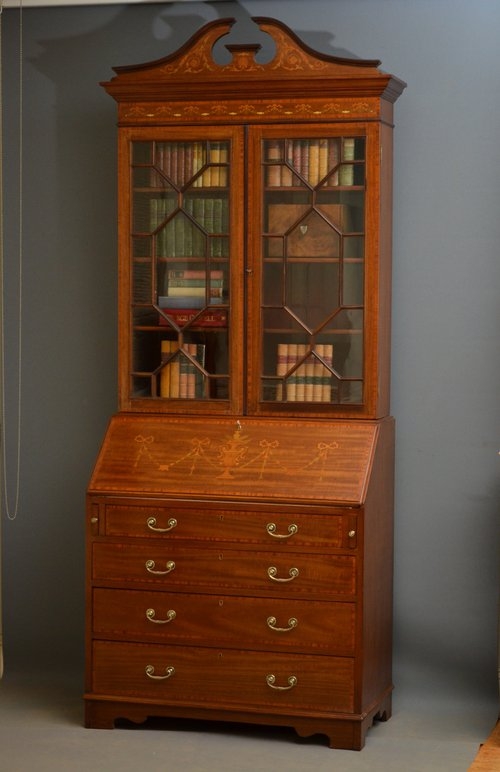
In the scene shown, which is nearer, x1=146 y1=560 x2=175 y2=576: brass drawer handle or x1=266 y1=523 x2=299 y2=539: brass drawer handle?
x1=266 y1=523 x2=299 y2=539: brass drawer handle

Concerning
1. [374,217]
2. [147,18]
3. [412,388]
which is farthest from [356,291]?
[147,18]

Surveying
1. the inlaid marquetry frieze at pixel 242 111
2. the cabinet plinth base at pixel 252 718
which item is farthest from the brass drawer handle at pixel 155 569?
the inlaid marquetry frieze at pixel 242 111

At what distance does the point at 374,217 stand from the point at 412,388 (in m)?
0.72

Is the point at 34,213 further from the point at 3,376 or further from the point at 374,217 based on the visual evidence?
the point at 374,217

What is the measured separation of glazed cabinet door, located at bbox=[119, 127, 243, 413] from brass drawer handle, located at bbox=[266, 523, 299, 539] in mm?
456

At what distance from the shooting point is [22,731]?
406cm

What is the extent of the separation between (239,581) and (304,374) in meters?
0.74

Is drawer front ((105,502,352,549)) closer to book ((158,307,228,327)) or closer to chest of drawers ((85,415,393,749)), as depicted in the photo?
chest of drawers ((85,415,393,749))

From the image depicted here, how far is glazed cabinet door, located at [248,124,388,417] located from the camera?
400 cm

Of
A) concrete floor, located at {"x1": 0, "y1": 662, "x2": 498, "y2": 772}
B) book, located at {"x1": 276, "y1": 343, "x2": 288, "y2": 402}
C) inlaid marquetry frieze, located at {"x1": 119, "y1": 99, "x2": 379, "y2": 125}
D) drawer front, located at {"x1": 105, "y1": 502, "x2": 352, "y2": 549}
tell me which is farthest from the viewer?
book, located at {"x1": 276, "y1": 343, "x2": 288, "y2": 402}

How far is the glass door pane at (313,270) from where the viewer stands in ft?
13.2

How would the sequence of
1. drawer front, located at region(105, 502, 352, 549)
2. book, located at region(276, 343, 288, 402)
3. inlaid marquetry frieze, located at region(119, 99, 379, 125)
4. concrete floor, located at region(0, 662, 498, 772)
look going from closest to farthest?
concrete floor, located at region(0, 662, 498, 772), drawer front, located at region(105, 502, 352, 549), inlaid marquetry frieze, located at region(119, 99, 379, 125), book, located at region(276, 343, 288, 402)

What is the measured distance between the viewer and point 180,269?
4.16 meters

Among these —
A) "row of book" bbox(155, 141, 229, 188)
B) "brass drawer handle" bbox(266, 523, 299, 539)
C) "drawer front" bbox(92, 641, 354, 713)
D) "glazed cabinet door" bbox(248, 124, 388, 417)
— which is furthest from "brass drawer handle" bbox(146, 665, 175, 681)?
"row of book" bbox(155, 141, 229, 188)
